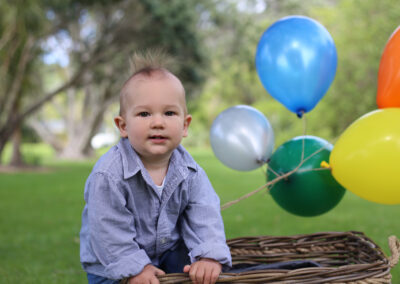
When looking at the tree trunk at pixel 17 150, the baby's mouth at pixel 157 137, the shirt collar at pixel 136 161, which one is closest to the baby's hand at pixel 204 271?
the shirt collar at pixel 136 161

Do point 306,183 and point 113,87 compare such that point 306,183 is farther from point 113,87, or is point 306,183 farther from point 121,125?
point 113,87

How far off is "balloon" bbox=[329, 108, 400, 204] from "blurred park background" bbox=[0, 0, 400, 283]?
2.33 feet

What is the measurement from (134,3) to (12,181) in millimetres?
5525

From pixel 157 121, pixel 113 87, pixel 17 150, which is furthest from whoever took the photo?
pixel 113 87

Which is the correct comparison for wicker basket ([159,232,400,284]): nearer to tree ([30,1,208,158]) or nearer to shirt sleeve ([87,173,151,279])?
shirt sleeve ([87,173,151,279])

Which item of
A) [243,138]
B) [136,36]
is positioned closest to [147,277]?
[243,138]

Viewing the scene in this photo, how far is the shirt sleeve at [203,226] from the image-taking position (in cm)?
167

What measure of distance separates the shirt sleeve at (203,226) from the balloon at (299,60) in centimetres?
95

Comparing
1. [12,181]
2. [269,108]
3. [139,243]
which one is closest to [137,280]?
[139,243]

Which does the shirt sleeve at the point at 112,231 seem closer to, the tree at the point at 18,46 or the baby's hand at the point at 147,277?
the baby's hand at the point at 147,277

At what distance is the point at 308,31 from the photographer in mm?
2469

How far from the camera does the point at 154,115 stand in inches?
65.1

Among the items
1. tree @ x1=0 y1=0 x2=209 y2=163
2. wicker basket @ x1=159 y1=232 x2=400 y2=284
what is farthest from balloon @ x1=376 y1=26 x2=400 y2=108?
tree @ x1=0 y1=0 x2=209 y2=163

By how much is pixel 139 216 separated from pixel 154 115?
0.41 metres
